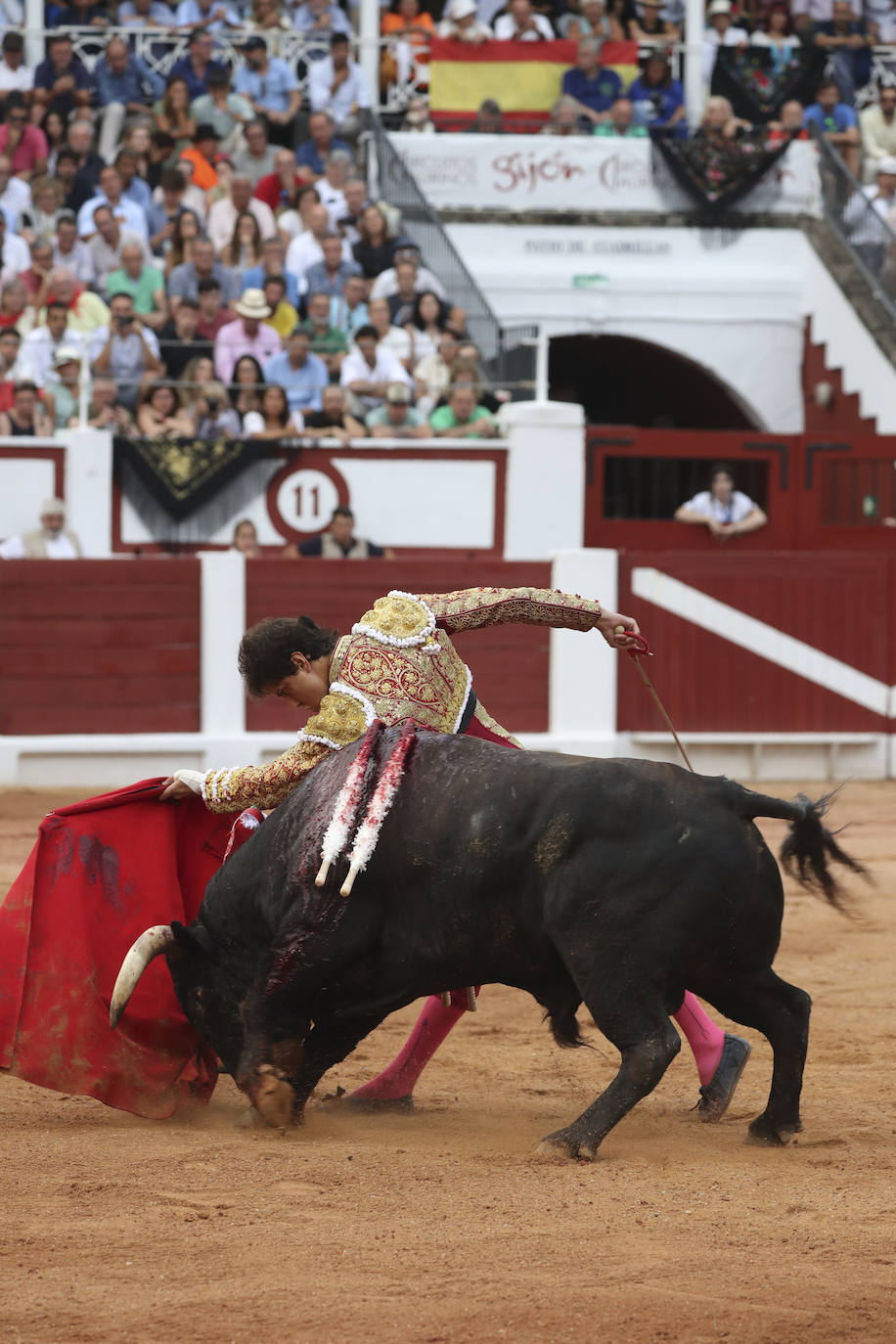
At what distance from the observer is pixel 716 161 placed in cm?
1390

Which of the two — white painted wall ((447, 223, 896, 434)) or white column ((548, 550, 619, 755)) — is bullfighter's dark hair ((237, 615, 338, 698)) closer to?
white column ((548, 550, 619, 755))

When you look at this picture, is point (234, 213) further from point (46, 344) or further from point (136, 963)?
point (136, 963)

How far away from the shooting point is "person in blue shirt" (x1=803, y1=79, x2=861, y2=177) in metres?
14.5

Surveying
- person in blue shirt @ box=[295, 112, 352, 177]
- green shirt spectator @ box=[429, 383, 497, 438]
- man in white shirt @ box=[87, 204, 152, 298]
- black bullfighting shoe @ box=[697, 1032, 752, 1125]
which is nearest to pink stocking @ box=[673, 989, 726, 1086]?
black bullfighting shoe @ box=[697, 1032, 752, 1125]

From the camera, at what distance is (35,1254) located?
3.10m

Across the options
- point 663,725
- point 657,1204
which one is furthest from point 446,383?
point 657,1204

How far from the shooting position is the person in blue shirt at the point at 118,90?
1284cm

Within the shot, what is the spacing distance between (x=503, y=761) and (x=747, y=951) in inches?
25.1

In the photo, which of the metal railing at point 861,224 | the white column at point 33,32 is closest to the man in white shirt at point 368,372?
the metal railing at point 861,224

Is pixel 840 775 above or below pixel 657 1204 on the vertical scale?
below

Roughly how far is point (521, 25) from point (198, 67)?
8.98ft

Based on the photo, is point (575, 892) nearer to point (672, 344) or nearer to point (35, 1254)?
point (35, 1254)

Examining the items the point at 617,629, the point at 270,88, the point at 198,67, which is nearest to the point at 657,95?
the point at 270,88

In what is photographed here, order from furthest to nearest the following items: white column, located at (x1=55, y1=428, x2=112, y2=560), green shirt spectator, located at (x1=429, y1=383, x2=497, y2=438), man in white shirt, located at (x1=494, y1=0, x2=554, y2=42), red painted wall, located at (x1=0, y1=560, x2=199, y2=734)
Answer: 1. man in white shirt, located at (x1=494, y1=0, x2=554, y2=42)
2. green shirt spectator, located at (x1=429, y1=383, x2=497, y2=438)
3. white column, located at (x1=55, y1=428, x2=112, y2=560)
4. red painted wall, located at (x1=0, y1=560, x2=199, y2=734)
